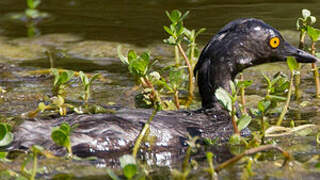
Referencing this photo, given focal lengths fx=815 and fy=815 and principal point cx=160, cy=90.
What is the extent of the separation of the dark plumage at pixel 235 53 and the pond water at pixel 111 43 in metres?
0.65

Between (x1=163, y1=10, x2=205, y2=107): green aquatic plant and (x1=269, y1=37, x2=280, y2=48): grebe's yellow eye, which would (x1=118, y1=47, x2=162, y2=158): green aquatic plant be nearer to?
(x1=163, y1=10, x2=205, y2=107): green aquatic plant

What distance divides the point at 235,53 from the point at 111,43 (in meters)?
3.76

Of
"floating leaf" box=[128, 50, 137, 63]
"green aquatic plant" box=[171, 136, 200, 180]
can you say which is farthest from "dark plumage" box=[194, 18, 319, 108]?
"green aquatic plant" box=[171, 136, 200, 180]

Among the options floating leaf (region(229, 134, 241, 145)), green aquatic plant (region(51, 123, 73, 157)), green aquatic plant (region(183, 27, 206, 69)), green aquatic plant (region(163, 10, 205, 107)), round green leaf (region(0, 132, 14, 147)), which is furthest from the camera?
green aquatic plant (region(183, 27, 206, 69))

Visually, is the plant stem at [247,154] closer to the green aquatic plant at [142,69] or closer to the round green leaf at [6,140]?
the green aquatic plant at [142,69]

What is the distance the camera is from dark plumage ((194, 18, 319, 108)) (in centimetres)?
750

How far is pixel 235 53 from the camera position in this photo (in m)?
7.55

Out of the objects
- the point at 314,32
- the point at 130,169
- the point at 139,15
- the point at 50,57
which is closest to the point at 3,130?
the point at 130,169

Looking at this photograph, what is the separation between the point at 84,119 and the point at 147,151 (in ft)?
1.91

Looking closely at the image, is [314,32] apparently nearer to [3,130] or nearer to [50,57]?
[3,130]

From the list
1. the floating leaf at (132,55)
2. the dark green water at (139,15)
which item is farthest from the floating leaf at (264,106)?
the dark green water at (139,15)

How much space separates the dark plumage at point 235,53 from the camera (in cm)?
750

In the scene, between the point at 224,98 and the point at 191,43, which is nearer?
the point at 224,98

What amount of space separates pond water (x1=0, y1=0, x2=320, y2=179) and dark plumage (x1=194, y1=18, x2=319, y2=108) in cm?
65
